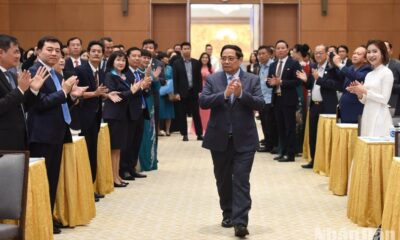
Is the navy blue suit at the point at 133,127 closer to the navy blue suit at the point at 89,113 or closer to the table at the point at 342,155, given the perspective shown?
the navy blue suit at the point at 89,113

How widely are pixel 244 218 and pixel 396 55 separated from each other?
1338 cm

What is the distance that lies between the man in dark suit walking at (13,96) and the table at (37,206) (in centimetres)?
22

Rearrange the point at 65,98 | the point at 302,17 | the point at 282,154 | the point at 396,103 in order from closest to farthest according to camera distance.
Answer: the point at 65,98, the point at 396,103, the point at 282,154, the point at 302,17

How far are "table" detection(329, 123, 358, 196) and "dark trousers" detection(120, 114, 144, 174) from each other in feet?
8.02

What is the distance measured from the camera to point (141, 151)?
10250 millimetres

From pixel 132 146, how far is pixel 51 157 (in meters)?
3.34

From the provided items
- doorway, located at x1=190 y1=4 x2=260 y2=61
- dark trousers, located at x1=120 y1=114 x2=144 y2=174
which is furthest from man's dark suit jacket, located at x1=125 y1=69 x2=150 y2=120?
doorway, located at x1=190 y1=4 x2=260 y2=61

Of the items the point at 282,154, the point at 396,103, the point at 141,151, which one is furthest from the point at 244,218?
the point at 282,154

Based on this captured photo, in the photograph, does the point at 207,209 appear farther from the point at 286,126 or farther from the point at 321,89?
the point at 286,126

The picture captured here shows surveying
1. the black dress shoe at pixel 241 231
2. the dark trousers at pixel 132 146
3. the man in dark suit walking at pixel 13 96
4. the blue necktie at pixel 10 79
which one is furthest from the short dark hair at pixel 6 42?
the dark trousers at pixel 132 146

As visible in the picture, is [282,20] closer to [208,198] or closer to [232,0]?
[232,0]

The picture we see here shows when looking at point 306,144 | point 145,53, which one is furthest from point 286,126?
point 145,53

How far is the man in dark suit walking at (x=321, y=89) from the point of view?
31.1 ft

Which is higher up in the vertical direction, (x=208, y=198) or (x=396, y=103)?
(x=396, y=103)
